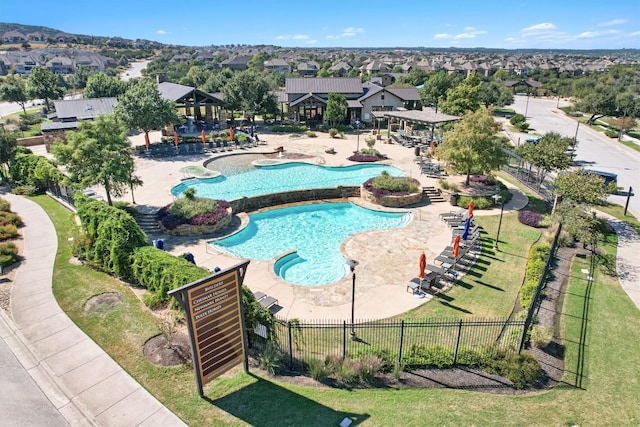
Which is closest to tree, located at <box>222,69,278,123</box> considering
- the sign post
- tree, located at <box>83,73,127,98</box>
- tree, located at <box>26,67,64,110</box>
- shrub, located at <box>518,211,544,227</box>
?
tree, located at <box>83,73,127,98</box>

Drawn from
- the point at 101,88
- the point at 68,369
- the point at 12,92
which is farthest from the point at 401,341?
the point at 12,92

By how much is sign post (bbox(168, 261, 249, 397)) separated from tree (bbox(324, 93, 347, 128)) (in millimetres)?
42627

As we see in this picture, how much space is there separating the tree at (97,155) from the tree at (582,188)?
2614 cm

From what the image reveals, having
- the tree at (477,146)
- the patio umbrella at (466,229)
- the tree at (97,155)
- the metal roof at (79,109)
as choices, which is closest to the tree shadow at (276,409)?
the patio umbrella at (466,229)

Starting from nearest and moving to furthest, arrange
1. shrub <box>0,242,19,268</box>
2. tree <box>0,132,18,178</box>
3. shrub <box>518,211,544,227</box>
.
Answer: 1. shrub <box>0,242,19,268</box>
2. shrub <box>518,211,544,227</box>
3. tree <box>0,132,18,178</box>

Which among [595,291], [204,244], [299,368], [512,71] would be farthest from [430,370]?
[512,71]

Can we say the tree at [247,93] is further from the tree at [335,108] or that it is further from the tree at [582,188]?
the tree at [582,188]

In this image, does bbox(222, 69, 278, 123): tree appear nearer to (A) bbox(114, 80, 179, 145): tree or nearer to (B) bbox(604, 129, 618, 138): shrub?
(A) bbox(114, 80, 179, 145): tree

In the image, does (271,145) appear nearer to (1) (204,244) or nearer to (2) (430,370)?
(1) (204,244)

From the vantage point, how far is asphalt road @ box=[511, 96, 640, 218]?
33.7m

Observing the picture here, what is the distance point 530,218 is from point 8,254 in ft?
94.0

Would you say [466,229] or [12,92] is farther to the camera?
[12,92]

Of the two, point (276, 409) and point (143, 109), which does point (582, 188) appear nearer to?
point (276, 409)

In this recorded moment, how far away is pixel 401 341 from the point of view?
1205 cm
